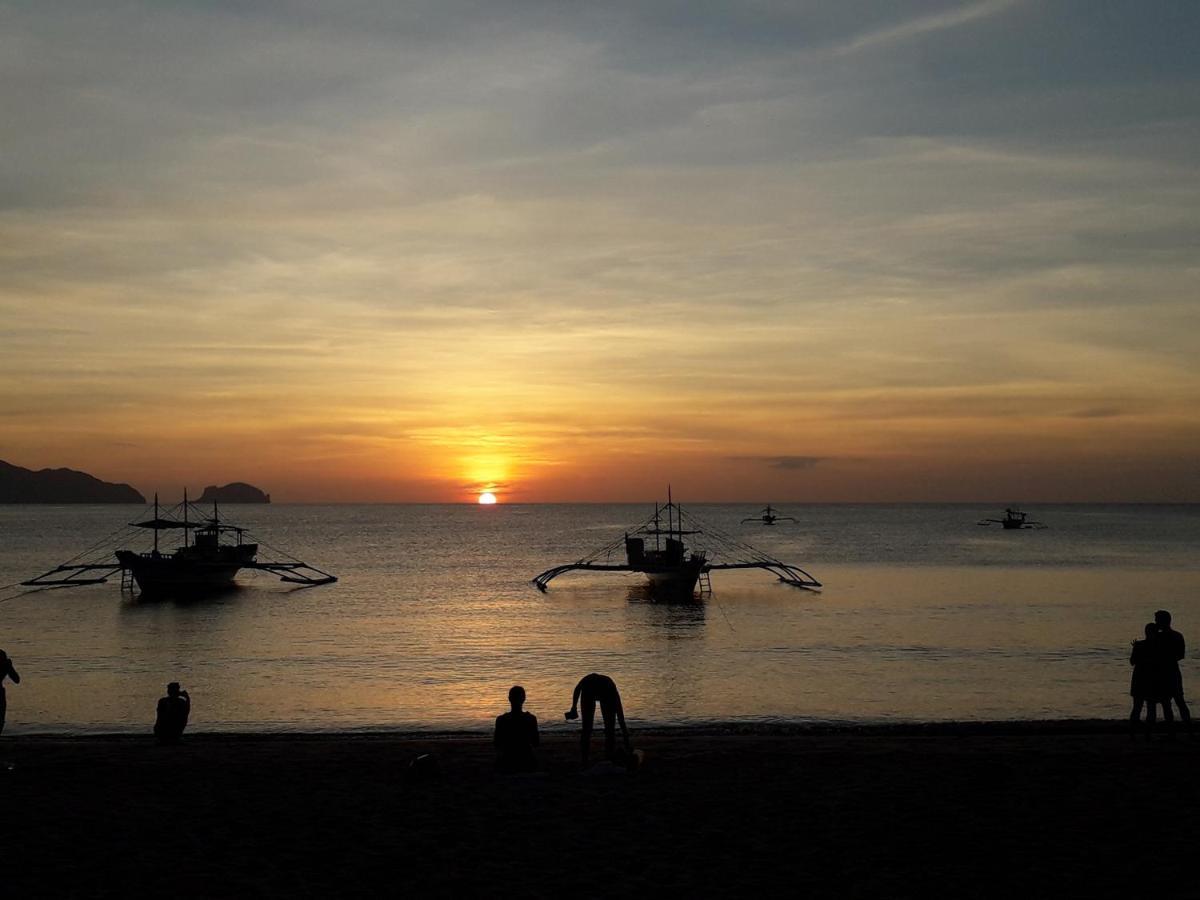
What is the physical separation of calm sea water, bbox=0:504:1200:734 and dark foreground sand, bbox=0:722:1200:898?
1099cm

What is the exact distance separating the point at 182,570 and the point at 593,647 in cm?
4112

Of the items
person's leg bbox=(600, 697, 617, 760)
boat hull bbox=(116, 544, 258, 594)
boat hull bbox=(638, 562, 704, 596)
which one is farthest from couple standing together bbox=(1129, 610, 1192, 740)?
boat hull bbox=(116, 544, 258, 594)

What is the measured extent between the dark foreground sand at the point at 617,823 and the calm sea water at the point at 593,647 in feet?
36.1

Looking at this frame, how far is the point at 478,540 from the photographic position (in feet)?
577

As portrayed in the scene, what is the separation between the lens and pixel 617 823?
1302 centimetres

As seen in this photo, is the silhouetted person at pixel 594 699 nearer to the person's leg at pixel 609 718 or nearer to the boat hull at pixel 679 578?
the person's leg at pixel 609 718

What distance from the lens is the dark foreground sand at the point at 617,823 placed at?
1065 cm

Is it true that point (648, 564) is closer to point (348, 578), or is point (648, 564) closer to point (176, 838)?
point (348, 578)

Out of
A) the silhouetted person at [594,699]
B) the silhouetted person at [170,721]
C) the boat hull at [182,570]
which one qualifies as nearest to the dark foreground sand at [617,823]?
the silhouetted person at [594,699]

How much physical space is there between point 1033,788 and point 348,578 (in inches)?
3219

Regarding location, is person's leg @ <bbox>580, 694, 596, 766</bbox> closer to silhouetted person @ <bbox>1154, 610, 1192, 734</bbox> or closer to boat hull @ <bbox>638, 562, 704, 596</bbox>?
silhouetted person @ <bbox>1154, 610, 1192, 734</bbox>

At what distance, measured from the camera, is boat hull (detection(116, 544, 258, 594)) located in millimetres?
73750

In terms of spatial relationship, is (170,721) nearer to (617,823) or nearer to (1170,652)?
(617,823)

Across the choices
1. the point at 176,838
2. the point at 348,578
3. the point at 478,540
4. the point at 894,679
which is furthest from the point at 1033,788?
the point at 478,540
